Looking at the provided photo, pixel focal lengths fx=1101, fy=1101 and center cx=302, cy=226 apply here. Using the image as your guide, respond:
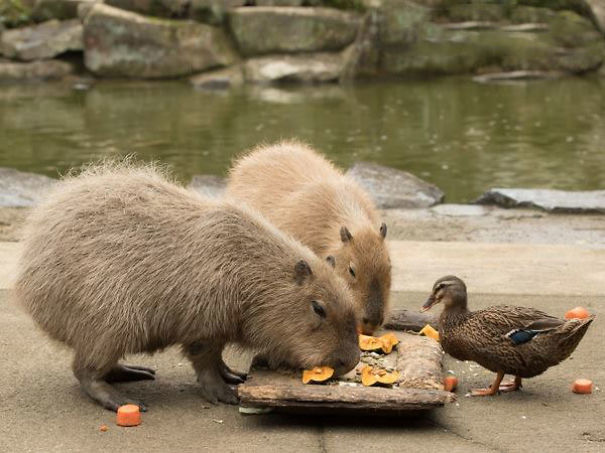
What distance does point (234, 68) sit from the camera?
67.6 ft

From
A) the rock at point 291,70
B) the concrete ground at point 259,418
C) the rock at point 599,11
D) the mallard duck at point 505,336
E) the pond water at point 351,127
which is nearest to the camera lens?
the concrete ground at point 259,418

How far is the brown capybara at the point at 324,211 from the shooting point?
223 inches

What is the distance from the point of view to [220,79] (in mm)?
20109

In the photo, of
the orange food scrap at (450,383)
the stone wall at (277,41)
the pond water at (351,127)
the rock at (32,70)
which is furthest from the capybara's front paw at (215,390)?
the rock at (32,70)

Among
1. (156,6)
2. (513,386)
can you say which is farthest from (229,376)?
(156,6)

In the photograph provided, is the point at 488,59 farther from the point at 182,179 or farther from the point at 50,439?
the point at 50,439

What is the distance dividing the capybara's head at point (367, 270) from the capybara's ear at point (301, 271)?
82 centimetres

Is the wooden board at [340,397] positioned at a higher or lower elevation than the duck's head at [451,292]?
lower

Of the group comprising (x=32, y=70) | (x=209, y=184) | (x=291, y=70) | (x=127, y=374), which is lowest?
(x=32, y=70)

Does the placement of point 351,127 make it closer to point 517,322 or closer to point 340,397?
point 517,322

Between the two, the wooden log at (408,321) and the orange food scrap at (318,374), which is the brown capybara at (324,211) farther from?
the orange food scrap at (318,374)

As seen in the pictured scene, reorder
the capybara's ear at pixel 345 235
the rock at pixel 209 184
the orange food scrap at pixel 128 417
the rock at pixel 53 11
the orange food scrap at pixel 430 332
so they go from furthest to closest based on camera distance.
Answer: the rock at pixel 53 11, the rock at pixel 209 184, the capybara's ear at pixel 345 235, the orange food scrap at pixel 430 332, the orange food scrap at pixel 128 417

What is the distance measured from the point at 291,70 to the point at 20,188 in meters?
10.9

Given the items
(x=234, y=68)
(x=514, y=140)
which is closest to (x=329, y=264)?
(x=514, y=140)
